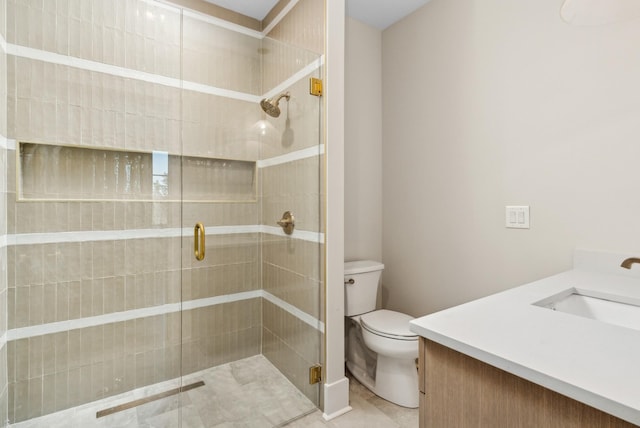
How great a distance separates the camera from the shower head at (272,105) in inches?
73.8

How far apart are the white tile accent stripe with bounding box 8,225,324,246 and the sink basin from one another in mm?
1060

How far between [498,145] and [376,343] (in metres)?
1.30

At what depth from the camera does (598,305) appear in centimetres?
106

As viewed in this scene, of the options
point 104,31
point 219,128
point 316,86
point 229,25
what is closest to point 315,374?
point 219,128

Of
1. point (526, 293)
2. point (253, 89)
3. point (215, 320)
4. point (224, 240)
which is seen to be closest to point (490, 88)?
point (526, 293)

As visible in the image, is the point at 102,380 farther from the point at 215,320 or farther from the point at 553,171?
the point at 553,171

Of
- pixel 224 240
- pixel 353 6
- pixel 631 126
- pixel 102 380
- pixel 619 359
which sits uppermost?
pixel 353 6

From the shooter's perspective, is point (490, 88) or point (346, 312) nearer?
point (490, 88)

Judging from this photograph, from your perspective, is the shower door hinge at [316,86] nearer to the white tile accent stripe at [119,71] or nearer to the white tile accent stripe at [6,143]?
the white tile accent stripe at [119,71]

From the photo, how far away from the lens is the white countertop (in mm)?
526

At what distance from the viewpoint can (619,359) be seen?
2.00 ft

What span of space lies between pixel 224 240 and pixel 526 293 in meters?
1.41

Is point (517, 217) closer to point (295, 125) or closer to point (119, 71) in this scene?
point (295, 125)

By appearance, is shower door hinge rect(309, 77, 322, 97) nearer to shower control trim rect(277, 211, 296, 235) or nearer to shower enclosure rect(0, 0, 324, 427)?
shower enclosure rect(0, 0, 324, 427)
